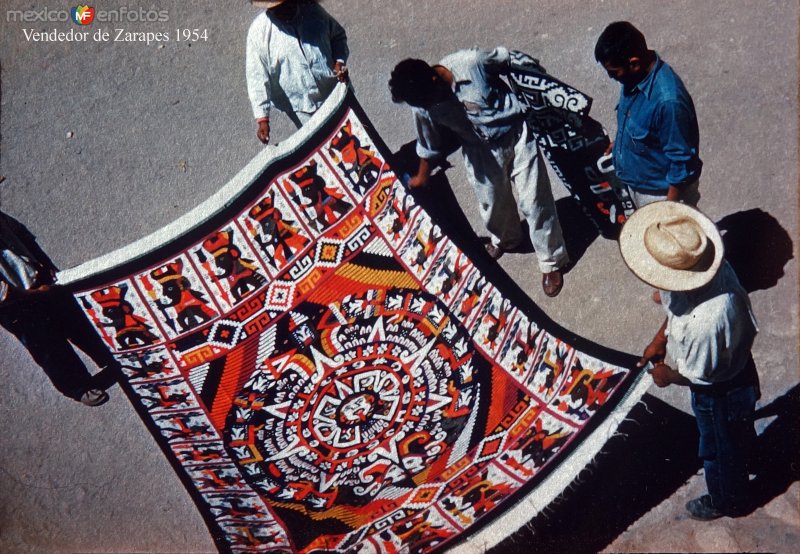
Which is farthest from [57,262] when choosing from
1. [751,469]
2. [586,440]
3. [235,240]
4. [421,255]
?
[751,469]

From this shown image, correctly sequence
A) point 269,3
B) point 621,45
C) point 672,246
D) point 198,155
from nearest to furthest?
point 672,246 → point 621,45 → point 269,3 → point 198,155

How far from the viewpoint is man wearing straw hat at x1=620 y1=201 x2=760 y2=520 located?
8.91 ft

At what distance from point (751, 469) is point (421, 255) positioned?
206 cm

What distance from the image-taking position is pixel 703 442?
3182mm

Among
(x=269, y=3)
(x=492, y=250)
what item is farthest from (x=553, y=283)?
(x=269, y=3)

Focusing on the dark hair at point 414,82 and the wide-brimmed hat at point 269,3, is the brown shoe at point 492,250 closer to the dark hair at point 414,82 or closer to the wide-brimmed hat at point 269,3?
the dark hair at point 414,82

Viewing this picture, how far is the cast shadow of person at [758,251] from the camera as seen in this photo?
11.7ft

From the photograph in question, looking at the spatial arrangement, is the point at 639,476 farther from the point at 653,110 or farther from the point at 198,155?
the point at 198,155

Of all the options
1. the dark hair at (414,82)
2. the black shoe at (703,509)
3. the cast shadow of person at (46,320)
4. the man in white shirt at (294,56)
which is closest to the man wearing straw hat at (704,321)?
the black shoe at (703,509)

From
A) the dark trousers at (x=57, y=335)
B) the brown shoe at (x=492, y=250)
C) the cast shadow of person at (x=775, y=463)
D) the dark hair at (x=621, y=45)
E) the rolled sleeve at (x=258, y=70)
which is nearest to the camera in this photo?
the dark hair at (x=621, y=45)

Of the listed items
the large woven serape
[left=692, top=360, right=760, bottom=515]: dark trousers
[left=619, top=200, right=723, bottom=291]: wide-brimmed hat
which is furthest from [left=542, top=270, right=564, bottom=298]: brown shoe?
[left=692, top=360, right=760, bottom=515]: dark trousers

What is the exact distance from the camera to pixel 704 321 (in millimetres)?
2738

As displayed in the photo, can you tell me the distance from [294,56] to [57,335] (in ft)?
6.05

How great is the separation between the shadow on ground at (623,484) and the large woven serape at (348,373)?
132mm
